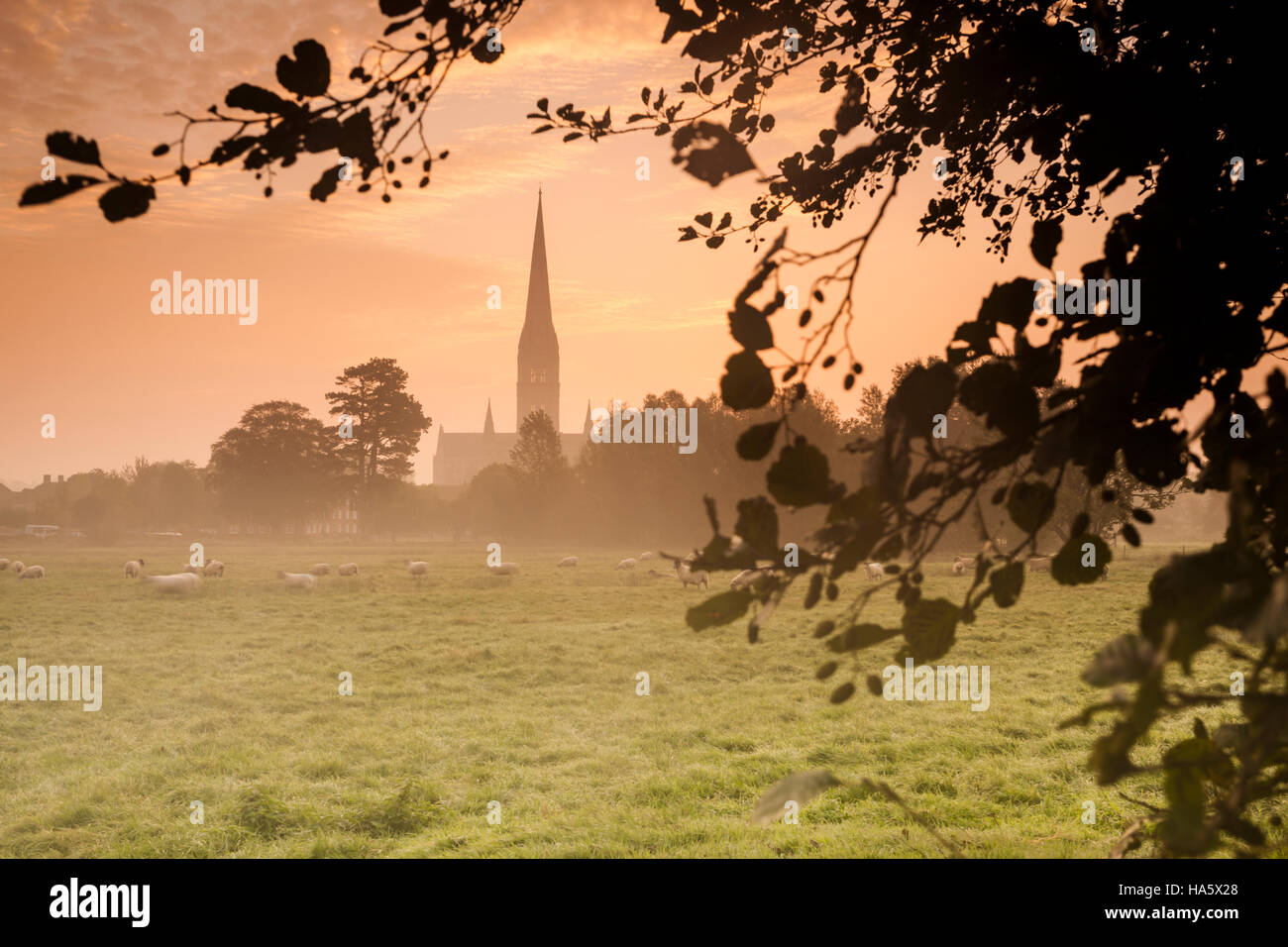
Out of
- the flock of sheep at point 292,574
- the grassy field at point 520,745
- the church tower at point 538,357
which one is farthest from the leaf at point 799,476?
the church tower at point 538,357

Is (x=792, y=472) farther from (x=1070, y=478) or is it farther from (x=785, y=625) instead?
(x=1070, y=478)

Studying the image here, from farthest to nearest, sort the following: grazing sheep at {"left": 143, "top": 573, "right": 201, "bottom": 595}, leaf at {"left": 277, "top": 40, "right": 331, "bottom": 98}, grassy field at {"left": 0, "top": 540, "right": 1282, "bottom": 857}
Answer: grazing sheep at {"left": 143, "top": 573, "right": 201, "bottom": 595}
grassy field at {"left": 0, "top": 540, "right": 1282, "bottom": 857}
leaf at {"left": 277, "top": 40, "right": 331, "bottom": 98}

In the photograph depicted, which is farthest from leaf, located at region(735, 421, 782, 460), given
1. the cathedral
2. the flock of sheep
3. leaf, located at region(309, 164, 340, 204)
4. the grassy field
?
the cathedral

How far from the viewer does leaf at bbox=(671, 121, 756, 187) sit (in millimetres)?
1485

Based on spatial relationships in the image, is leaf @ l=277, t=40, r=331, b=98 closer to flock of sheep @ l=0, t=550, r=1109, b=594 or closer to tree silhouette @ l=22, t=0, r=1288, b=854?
tree silhouette @ l=22, t=0, r=1288, b=854

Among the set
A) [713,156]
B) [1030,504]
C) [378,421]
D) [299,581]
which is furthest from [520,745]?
[378,421]

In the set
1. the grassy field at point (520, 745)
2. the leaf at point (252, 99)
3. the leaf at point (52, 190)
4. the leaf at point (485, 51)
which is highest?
the leaf at point (485, 51)

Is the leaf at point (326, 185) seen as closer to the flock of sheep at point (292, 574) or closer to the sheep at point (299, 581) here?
the flock of sheep at point (292, 574)

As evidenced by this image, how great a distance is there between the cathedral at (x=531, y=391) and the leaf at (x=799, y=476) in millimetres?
144816

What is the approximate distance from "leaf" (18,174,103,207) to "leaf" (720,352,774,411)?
3.78 ft

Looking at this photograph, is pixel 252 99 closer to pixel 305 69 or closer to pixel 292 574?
pixel 305 69

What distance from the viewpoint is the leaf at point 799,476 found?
4.63 ft

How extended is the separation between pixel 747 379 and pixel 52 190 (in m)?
1.22

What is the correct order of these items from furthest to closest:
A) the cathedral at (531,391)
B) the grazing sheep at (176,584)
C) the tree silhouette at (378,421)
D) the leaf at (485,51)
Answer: the cathedral at (531,391), the tree silhouette at (378,421), the grazing sheep at (176,584), the leaf at (485,51)
